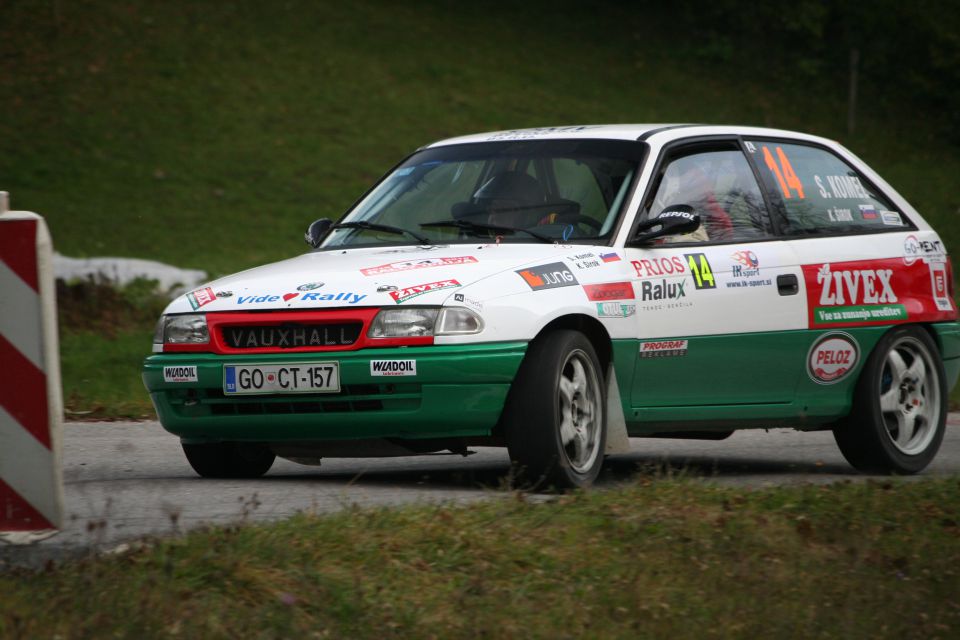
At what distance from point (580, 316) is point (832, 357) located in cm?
186

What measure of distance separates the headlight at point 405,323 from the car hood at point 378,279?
0.13 feet

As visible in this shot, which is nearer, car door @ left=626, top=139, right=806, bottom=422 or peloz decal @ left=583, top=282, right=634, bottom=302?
peloz decal @ left=583, top=282, right=634, bottom=302

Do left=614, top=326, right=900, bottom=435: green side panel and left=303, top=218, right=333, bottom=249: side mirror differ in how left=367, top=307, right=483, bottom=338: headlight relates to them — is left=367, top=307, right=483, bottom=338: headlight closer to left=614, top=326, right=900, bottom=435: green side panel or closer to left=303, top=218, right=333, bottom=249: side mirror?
left=614, top=326, right=900, bottom=435: green side panel

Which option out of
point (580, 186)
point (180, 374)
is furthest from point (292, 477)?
point (580, 186)

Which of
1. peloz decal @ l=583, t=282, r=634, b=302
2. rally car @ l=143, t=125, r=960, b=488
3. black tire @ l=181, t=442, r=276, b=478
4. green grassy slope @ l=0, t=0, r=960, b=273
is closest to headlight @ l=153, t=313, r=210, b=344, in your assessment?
rally car @ l=143, t=125, r=960, b=488

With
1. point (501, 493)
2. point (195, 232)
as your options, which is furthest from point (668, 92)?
point (501, 493)

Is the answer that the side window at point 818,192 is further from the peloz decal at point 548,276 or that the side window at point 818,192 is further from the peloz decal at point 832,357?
the peloz decal at point 548,276

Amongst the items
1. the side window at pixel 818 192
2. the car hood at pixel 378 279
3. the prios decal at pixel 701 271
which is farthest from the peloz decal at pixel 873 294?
the car hood at pixel 378 279

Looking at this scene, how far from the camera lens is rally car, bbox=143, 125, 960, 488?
658 centimetres

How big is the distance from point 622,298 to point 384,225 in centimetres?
146

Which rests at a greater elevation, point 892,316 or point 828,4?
point 828,4

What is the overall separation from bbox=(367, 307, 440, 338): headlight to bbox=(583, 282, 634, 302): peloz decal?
2.67 ft

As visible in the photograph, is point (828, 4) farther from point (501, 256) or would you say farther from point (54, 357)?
point (54, 357)

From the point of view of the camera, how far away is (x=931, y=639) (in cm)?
497
